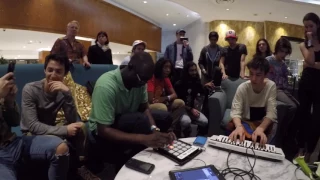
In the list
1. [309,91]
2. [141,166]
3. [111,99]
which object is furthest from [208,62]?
[141,166]

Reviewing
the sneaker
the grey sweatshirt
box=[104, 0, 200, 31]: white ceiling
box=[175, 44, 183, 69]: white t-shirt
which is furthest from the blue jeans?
box=[104, 0, 200, 31]: white ceiling

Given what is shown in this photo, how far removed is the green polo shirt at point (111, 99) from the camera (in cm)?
135

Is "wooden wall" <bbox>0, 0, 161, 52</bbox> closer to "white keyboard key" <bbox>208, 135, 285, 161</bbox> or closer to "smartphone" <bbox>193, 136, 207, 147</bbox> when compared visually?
"smartphone" <bbox>193, 136, 207, 147</bbox>

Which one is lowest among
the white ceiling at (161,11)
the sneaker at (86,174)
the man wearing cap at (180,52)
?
the sneaker at (86,174)

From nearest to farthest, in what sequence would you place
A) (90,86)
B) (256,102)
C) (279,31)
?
(256,102) → (90,86) → (279,31)

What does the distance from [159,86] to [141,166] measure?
169cm

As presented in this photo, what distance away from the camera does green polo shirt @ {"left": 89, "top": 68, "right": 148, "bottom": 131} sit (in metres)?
1.35

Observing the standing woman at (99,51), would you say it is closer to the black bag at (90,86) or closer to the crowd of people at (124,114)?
the crowd of people at (124,114)

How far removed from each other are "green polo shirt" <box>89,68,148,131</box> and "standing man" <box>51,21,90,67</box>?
1.32 metres

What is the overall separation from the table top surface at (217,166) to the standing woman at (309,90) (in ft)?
4.28

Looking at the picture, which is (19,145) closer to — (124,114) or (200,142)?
(124,114)

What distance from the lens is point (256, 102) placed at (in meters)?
1.97

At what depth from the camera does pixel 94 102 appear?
1.40 m

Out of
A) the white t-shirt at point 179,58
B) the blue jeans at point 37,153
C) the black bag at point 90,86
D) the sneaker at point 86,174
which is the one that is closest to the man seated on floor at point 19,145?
the blue jeans at point 37,153
